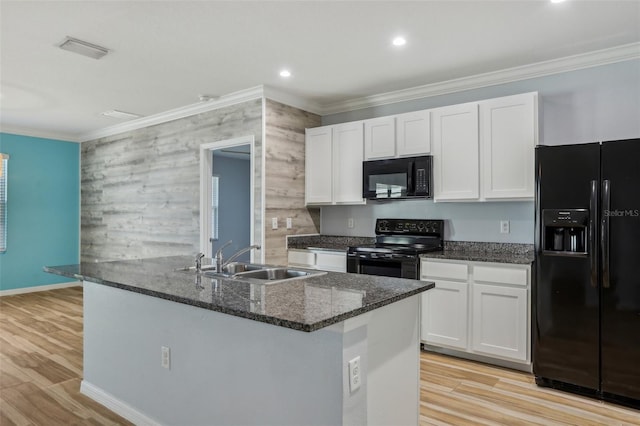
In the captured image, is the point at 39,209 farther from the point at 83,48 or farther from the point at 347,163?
the point at 347,163

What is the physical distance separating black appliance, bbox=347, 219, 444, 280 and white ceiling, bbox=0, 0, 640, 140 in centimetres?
143

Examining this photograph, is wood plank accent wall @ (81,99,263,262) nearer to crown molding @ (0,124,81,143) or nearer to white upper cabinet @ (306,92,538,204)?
crown molding @ (0,124,81,143)

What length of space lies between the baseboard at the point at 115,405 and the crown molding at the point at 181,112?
9.79ft

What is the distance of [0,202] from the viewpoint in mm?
6145

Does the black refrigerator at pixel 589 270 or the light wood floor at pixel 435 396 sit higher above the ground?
the black refrigerator at pixel 589 270

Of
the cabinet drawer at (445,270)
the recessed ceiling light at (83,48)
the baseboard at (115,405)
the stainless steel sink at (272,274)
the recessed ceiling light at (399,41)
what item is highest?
the recessed ceiling light at (83,48)

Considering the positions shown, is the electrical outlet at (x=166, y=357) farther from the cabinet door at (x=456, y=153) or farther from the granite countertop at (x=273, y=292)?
the cabinet door at (x=456, y=153)

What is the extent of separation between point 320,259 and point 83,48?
2.78 metres

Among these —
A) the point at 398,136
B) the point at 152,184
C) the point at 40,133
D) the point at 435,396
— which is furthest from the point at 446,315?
the point at 40,133

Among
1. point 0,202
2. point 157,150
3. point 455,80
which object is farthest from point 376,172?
point 0,202

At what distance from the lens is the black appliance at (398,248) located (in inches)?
143

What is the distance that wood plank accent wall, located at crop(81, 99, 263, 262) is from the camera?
468 cm

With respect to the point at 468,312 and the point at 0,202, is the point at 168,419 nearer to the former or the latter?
the point at 468,312

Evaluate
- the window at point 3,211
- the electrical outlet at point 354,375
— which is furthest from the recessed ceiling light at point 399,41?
the window at point 3,211
